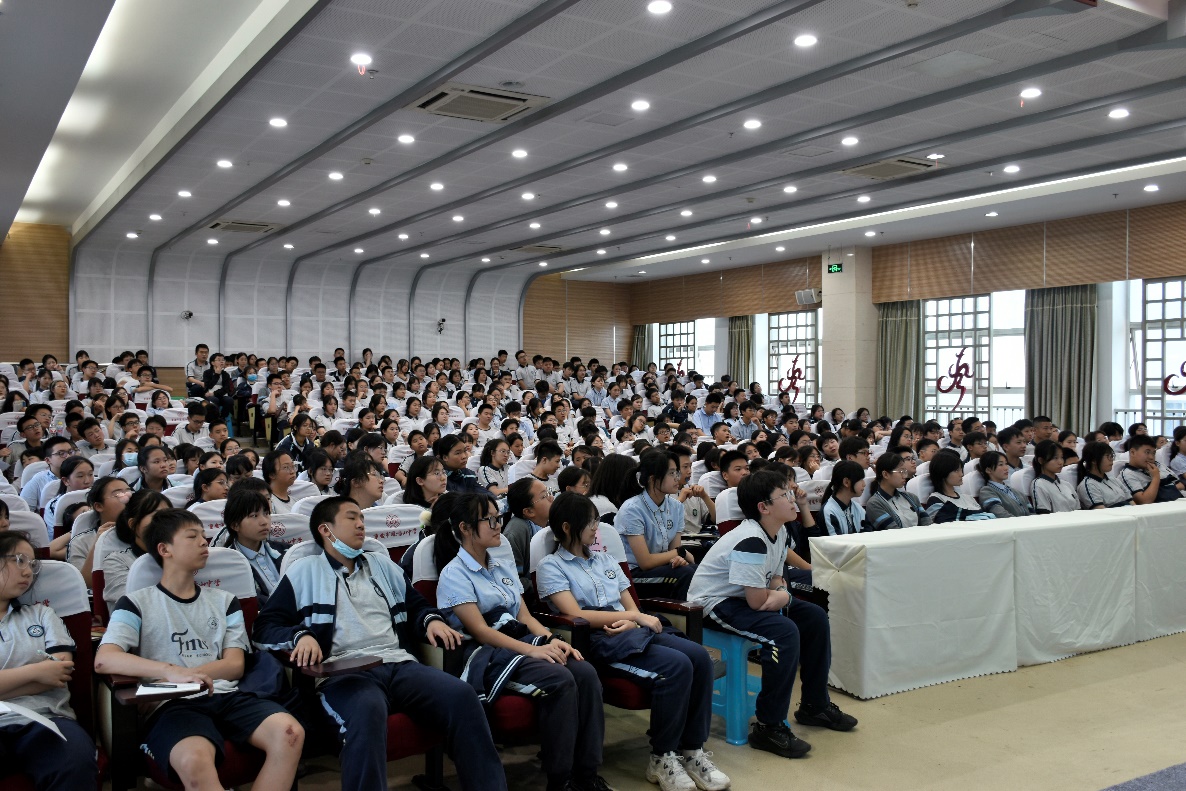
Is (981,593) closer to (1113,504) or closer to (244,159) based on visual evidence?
(1113,504)

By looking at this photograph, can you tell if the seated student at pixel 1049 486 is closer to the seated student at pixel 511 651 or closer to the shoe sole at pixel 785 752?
the shoe sole at pixel 785 752

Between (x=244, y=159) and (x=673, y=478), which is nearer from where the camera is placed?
(x=673, y=478)

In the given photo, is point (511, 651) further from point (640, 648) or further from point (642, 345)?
point (642, 345)

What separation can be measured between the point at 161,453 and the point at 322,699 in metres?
3.10

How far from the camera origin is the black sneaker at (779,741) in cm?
374

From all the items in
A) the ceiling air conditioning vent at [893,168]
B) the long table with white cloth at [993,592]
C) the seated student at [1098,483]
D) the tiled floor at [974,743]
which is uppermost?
the ceiling air conditioning vent at [893,168]

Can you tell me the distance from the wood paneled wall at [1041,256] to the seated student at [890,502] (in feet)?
30.2

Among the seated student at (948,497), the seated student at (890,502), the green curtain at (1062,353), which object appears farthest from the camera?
the green curtain at (1062,353)

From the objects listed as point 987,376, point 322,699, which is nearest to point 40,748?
point 322,699

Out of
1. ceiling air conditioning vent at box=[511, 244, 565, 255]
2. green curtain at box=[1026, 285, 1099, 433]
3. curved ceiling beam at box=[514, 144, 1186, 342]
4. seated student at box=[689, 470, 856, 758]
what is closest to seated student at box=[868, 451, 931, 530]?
seated student at box=[689, 470, 856, 758]

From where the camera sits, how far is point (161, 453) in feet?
18.0

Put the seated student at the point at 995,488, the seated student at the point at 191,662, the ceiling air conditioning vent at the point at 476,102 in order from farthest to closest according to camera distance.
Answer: the ceiling air conditioning vent at the point at 476,102 < the seated student at the point at 995,488 < the seated student at the point at 191,662

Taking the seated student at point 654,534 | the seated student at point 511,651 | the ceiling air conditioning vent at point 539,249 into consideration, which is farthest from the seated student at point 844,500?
the ceiling air conditioning vent at point 539,249

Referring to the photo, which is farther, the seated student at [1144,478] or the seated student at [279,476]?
the seated student at [1144,478]
